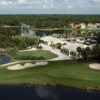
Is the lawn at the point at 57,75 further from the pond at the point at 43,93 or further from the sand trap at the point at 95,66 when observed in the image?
the pond at the point at 43,93

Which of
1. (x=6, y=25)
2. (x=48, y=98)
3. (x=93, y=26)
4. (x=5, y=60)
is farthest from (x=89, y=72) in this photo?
(x=6, y=25)

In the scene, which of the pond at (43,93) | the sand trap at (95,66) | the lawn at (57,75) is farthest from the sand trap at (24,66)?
the sand trap at (95,66)

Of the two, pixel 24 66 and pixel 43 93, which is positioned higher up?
pixel 24 66

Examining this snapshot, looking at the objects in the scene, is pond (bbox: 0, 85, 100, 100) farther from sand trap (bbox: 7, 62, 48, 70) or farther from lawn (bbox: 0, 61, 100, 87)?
sand trap (bbox: 7, 62, 48, 70)

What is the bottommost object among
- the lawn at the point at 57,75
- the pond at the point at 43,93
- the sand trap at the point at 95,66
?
the pond at the point at 43,93

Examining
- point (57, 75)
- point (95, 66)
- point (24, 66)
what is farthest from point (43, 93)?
point (95, 66)

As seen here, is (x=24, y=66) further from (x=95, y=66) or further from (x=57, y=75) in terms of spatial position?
(x=95, y=66)
